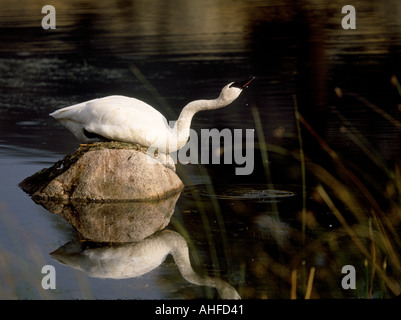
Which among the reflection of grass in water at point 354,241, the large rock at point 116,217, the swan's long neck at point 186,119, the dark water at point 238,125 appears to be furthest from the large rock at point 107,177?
the reflection of grass in water at point 354,241

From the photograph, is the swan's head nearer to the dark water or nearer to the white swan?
the white swan

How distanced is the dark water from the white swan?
567 millimetres

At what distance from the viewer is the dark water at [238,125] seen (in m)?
6.40

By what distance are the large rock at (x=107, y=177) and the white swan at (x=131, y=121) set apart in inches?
7.2

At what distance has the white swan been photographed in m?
9.07

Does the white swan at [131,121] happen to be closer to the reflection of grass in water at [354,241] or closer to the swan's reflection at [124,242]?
the swan's reflection at [124,242]

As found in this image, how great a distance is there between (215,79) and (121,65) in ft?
9.52

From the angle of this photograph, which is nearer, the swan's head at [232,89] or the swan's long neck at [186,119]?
the swan's head at [232,89]

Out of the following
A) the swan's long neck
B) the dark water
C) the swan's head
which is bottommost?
the dark water

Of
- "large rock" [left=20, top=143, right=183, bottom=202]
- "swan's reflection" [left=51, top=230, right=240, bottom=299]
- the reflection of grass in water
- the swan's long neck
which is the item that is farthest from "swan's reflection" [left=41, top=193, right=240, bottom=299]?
the reflection of grass in water

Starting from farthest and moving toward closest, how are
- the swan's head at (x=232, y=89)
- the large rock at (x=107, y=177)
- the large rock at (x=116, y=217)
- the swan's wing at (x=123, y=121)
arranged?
the swan's head at (x=232, y=89), the swan's wing at (x=123, y=121), the large rock at (x=107, y=177), the large rock at (x=116, y=217)

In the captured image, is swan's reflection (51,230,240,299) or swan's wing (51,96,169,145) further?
swan's wing (51,96,169,145)
